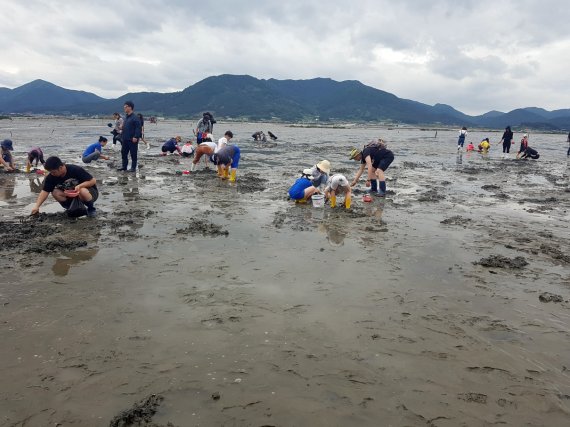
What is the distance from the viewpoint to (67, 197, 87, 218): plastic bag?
746cm

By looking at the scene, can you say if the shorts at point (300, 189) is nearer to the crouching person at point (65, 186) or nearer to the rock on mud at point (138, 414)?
the crouching person at point (65, 186)

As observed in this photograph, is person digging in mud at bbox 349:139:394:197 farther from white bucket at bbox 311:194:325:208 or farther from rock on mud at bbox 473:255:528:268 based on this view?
rock on mud at bbox 473:255:528:268

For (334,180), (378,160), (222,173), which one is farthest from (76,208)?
(378,160)

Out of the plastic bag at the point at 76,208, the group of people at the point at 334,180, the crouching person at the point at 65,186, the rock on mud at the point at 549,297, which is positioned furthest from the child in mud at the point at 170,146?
the rock on mud at the point at 549,297

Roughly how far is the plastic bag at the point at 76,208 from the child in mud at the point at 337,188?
546cm

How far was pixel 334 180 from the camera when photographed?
9.18 m

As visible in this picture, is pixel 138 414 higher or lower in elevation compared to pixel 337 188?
lower

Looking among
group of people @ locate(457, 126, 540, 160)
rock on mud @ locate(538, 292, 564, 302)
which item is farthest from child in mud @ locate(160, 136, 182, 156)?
group of people @ locate(457, 126, 540, 160)

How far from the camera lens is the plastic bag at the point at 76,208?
7461 millimetres

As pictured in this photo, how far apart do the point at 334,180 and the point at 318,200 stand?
0.62 metres

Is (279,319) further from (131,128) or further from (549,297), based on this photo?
(131,128)

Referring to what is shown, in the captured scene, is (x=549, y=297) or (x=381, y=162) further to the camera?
(x=381, y=162)

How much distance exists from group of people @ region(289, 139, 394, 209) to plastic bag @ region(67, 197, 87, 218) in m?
4.75

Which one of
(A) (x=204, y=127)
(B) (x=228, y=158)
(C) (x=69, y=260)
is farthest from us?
(A) (x=204, y=127)
